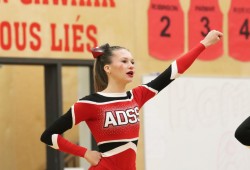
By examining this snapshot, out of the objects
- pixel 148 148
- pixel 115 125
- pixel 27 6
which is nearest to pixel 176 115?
pixel 148 148

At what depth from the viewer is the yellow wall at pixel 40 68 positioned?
11148 mm

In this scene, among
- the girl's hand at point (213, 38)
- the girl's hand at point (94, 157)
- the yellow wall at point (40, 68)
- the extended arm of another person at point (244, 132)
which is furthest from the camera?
the yellow wall at point (40, 68)

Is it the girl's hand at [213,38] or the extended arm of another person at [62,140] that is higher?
the girl's hand at [213,38]

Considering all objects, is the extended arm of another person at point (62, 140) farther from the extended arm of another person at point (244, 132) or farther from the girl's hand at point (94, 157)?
the extended arm of another person at point (244, 132)

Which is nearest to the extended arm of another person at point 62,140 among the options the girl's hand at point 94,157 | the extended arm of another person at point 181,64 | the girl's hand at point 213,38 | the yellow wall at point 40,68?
the girl's hand at point 94,157

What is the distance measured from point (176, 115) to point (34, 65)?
1.93 metres

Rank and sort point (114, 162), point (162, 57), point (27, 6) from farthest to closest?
point (162, 57) → point (27, 6) → point (114, 162)

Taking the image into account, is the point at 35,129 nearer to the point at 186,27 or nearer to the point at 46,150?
the point at 46,150

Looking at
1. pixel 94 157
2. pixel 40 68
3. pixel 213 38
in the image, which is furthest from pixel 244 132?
pixel 40 68

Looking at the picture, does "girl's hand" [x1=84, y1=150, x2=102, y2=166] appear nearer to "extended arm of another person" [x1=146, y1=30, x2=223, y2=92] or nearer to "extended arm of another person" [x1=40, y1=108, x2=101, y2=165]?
"extended arm of another person" [x1=40, y1=108, x2=101, y2=165]

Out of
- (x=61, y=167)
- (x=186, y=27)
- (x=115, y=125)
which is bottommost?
(x=61, y=167)

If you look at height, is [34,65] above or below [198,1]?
below

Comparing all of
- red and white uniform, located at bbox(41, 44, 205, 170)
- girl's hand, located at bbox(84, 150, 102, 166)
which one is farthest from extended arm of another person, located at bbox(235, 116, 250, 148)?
girl's hand, located at bbox(84, 150, 102, 166)

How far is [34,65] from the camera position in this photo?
1140 centimetres
